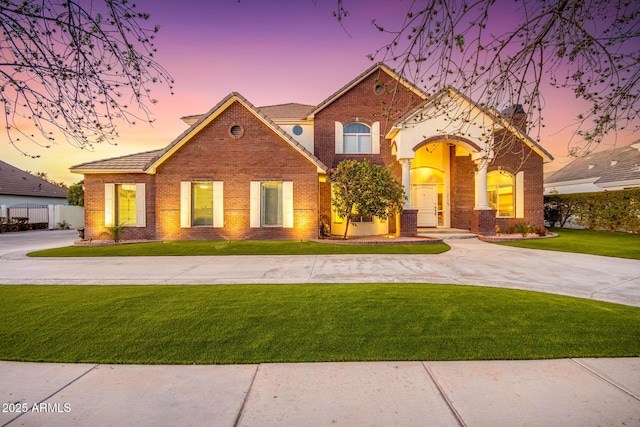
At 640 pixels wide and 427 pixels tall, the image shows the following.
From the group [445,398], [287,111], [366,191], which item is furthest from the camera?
[287,111]

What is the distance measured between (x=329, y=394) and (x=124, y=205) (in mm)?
14882

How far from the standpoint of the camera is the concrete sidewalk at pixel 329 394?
91.2 inches

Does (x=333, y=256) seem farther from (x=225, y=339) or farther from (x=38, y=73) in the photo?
(x=38, y=73)

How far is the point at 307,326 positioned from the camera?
157 inches

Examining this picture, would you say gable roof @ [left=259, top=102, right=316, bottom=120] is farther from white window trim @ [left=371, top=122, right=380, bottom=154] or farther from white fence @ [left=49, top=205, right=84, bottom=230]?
white fence @ [left=49, top=205, right=84, bottom=230]

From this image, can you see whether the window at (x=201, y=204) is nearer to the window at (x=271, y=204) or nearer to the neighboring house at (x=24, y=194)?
the window at (x=271, y=204)

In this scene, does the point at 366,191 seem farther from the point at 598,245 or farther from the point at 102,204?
the point at 102,204

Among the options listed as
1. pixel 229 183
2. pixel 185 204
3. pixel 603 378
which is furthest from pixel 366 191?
pixel 603 378

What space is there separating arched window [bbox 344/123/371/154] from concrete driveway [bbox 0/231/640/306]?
7.89 metres

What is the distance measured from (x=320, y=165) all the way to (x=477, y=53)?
9.87 metres

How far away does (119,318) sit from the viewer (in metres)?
4.23

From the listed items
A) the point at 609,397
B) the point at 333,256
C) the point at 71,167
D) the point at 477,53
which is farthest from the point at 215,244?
the point at 609,397

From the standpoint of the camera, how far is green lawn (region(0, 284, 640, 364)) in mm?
3316

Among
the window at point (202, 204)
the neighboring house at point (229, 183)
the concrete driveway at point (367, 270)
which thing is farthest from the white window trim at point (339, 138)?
the concrete driveway at point (367, 270)
